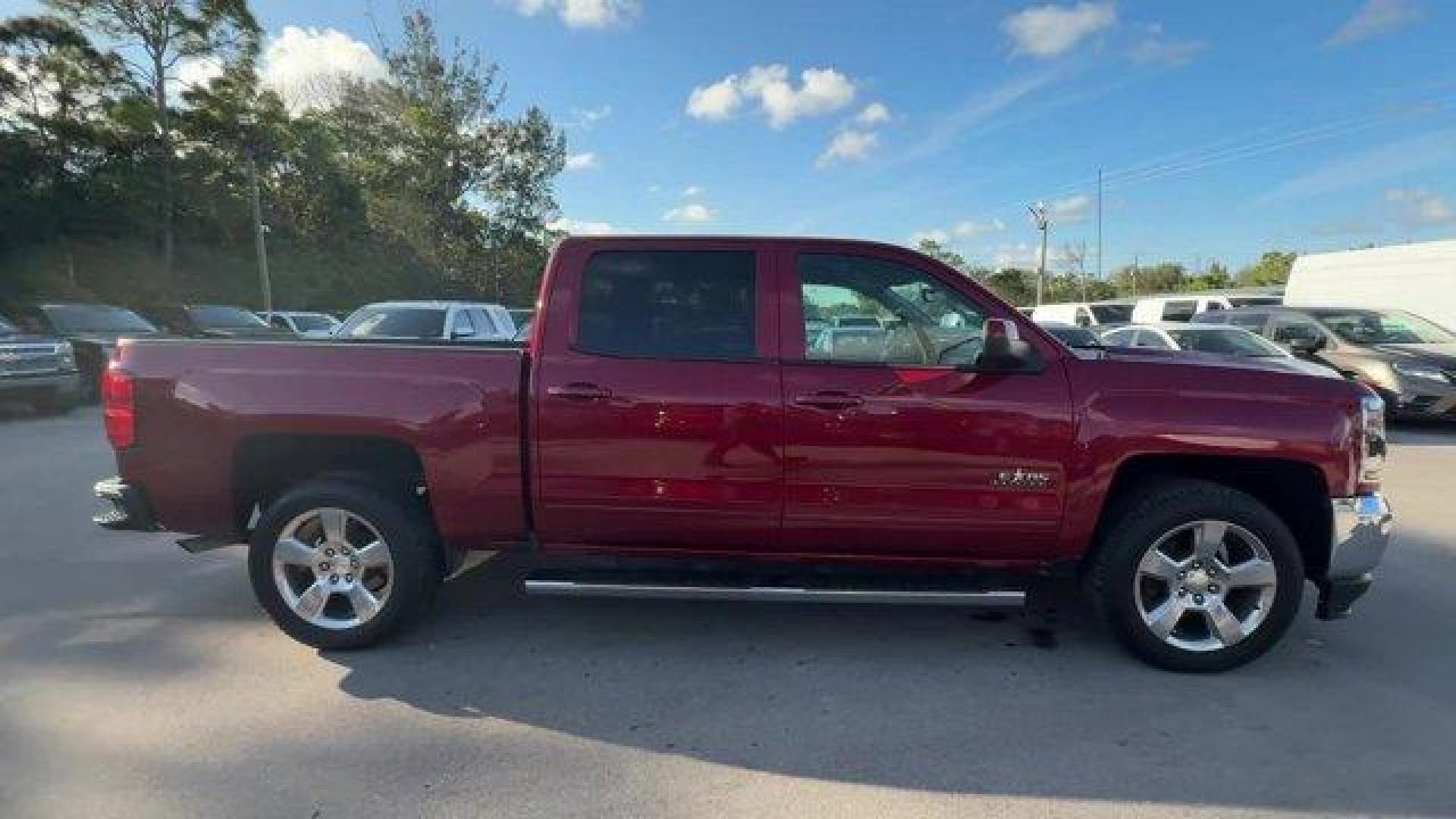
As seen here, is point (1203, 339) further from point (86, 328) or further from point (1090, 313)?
point (86, 328)

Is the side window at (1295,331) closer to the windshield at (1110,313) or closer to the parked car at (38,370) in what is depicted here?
the windshield at (1110,313)

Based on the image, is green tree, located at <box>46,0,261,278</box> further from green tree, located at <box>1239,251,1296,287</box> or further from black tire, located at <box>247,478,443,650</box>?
green tree, located at <box>1239,251,1296,287</box>

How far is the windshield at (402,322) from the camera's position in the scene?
10898 mm

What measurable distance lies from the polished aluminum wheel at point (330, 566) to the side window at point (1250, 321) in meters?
13.1

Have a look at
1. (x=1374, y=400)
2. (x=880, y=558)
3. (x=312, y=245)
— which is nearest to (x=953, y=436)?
(x=880, y=558)

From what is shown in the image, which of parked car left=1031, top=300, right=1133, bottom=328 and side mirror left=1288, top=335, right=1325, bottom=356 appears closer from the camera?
side mirror left=1288, top=335, right=1325, bottom=356

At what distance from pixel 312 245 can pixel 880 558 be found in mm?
40992

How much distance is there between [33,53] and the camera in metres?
27.2

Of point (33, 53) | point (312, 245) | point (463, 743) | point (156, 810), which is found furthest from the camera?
point (312, 245)

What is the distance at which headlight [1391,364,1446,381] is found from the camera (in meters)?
10.9

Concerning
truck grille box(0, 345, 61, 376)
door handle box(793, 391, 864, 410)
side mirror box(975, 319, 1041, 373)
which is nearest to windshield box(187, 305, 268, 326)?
truck grille box(0, 345, 61, 376)

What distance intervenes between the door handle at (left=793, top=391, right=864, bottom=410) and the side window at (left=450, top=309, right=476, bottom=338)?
8058mm

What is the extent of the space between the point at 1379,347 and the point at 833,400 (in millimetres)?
11477

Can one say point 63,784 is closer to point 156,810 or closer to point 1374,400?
point 156,810
